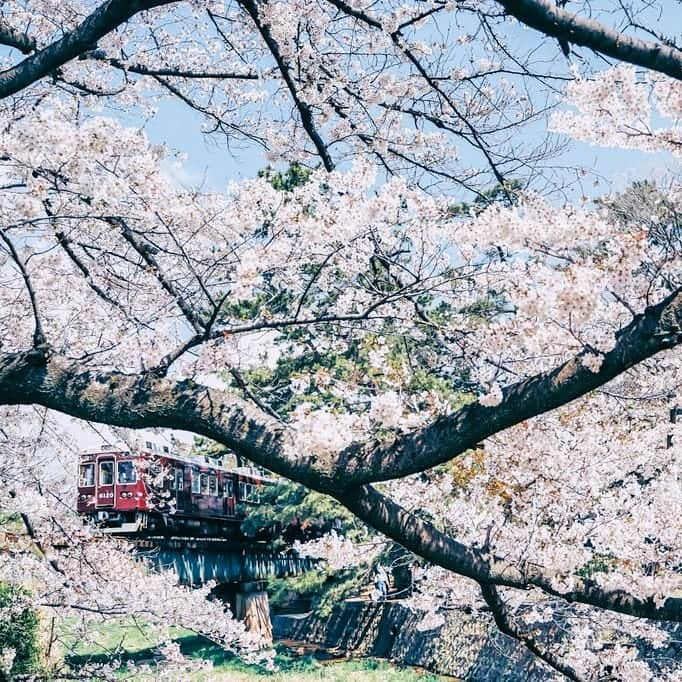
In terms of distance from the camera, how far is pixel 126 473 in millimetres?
13352

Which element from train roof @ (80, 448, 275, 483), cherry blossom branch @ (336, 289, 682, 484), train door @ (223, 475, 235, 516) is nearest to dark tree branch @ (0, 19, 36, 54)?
cherry blossom branch @ (336, 289, 682, 484)

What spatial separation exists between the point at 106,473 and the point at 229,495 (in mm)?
3616

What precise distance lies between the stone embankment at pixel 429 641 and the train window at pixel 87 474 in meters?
6.13

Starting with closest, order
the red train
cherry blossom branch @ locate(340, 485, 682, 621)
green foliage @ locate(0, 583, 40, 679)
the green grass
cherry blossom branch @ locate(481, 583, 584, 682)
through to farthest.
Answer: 1. cherry blossom branch @ locate(340, 485, 682, 621)
2. cherry blossom branch @ locate(481, 583, 584, 682)
3. green foliage @ locate(0, 583, 40, 679)
4. the green grass
5. the red train

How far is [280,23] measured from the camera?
337 centimetres

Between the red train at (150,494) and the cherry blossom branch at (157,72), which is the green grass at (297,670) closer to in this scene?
the red train at (150,494)

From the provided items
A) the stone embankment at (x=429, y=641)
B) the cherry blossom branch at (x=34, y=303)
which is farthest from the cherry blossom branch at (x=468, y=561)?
the stone embankment at (x=429, y=641)

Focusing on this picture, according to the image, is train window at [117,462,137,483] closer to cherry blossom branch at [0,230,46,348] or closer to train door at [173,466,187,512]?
train door at [173,466,187,512]

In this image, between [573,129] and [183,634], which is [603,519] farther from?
[183,634]

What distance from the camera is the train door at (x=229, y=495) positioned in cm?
1622

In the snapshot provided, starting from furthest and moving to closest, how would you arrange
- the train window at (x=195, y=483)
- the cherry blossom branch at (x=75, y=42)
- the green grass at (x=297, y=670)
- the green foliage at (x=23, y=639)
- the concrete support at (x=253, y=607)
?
1. the concrete support at (x=253, y=607)
2. the train window at (x=195, y=483)
3. the green grass at (x=297, y=670)
4. the green foliage at (x=23, y=639)
5. the cherry blossom branch at (x=75, y=42)

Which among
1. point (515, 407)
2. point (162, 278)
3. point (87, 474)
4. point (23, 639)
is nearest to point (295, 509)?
point (87, 474)

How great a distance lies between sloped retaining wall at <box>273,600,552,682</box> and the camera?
10458mm

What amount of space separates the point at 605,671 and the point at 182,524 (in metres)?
10.5
